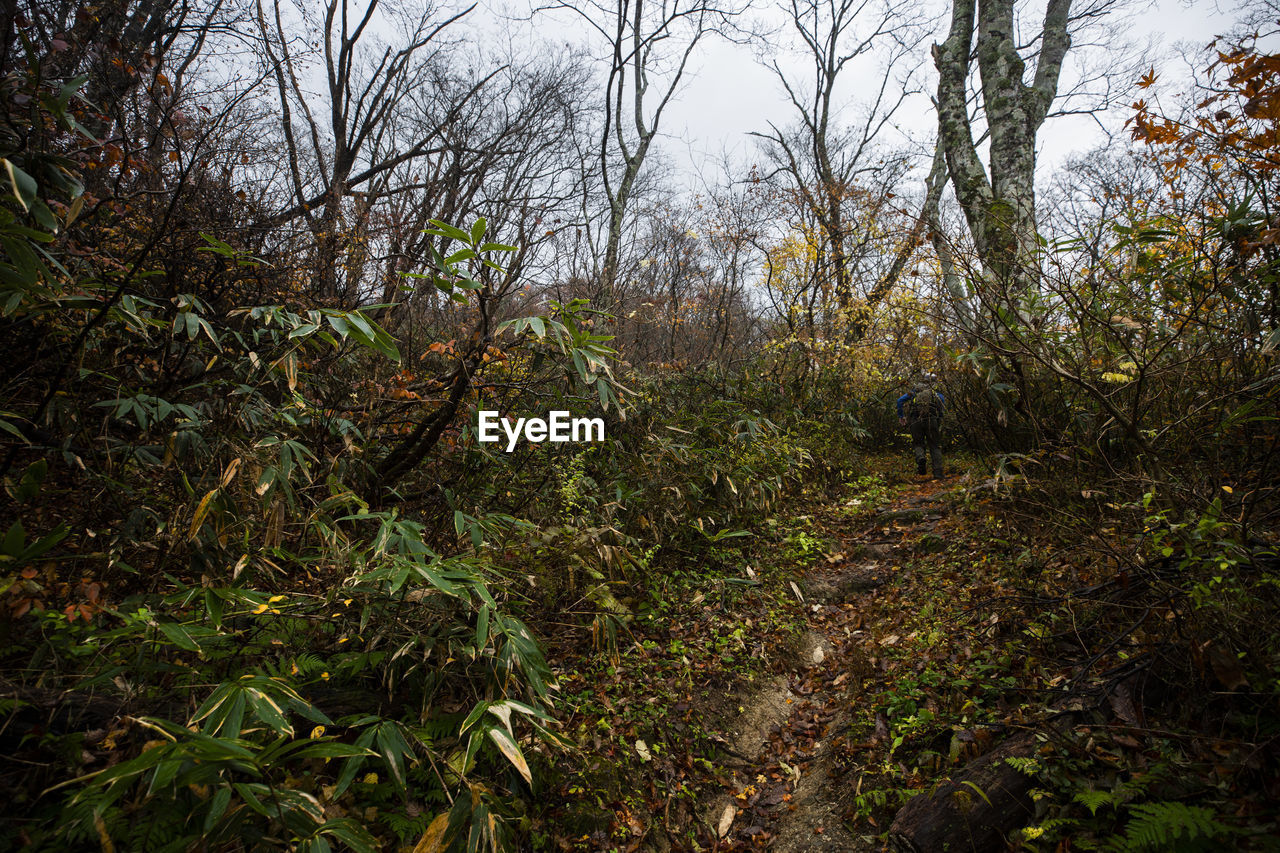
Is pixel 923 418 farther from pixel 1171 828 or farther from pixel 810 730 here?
pixel 1171 828

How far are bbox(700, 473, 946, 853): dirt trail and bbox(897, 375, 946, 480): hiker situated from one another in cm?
260

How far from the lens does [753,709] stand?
3.46 meters

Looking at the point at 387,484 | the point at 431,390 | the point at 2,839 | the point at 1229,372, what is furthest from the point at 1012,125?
the point at 2,839

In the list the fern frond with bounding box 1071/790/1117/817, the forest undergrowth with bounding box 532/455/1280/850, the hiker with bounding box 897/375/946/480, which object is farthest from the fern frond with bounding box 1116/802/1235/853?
the hiker with bounding box 897/375/946/480

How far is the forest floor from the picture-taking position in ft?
8.54

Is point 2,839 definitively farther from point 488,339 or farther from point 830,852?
point 830,852

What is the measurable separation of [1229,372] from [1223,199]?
105 cm

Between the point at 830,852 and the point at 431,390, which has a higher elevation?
the point at 431,390

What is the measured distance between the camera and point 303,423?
9.42 feet

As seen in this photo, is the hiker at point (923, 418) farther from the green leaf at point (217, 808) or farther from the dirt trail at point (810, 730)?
the green leaf at point (217, 808)

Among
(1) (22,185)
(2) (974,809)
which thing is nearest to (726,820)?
(2) (974,809)

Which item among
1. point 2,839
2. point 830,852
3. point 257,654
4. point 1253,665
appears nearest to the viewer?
point 2,839

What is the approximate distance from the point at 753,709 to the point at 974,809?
148 cm

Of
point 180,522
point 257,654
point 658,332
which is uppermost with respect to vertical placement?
point 658,332
